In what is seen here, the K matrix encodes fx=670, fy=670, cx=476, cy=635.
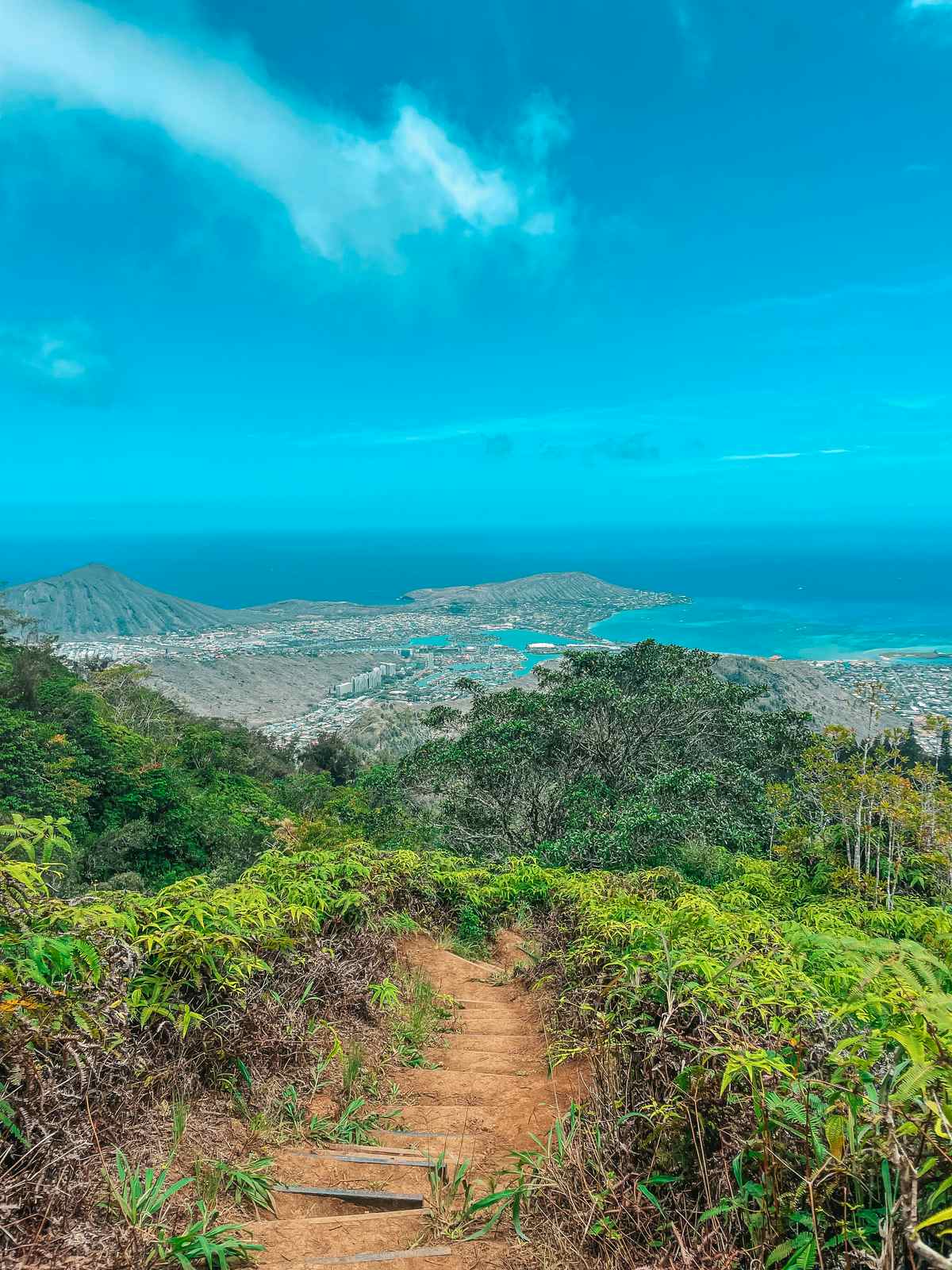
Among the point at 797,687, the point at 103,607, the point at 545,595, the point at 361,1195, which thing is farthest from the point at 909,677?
the point at 103,607

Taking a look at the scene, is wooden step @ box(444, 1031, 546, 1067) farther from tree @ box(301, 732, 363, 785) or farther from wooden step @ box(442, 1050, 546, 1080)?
tree @ box(301, 732, 363, 785)

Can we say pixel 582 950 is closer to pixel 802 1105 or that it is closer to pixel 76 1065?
pixel 802 1105

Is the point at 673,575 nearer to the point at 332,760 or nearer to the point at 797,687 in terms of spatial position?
the point at 797,687

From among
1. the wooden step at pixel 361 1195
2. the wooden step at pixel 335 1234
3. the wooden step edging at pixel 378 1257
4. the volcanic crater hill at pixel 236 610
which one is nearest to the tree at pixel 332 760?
the wooden step at pixel 361 1195

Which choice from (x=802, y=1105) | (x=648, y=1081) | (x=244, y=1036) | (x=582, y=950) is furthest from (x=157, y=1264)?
(x=582, y=950)

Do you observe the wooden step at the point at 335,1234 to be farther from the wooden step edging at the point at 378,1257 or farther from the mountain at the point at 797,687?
the mountain at the point at 797,687
